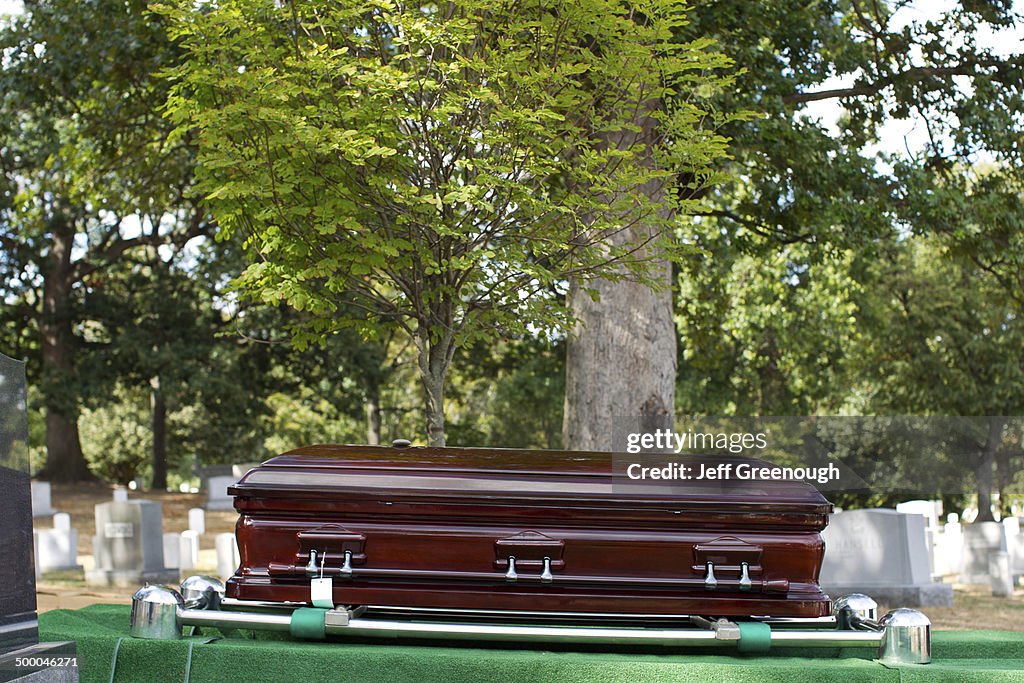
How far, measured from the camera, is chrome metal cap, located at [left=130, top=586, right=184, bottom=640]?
364cm

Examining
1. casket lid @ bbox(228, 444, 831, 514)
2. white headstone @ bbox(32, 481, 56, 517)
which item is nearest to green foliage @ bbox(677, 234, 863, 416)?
white headstone @ bbox(32, 481, 56, 517)

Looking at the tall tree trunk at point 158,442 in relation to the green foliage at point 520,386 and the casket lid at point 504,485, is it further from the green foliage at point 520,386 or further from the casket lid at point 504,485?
the casket lid at point 504,485

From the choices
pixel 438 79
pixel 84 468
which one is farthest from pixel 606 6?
pixel 84 468

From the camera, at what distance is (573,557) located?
353 cm

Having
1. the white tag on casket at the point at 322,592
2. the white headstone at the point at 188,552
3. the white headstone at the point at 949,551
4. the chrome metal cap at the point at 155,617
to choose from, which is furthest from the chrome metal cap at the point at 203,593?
the white headstone at the point at 949,551

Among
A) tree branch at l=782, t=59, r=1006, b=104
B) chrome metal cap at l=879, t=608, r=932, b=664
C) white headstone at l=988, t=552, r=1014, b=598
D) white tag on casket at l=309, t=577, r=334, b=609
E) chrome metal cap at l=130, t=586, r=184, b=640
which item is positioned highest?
tree branch at l=782, t=59, r=1006, b=104

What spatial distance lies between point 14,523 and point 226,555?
30.0ft

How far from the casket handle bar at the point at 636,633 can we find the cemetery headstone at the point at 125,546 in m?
9.22

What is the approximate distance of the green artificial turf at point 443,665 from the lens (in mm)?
3258

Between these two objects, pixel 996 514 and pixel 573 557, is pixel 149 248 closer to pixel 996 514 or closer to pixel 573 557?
pixel 996 514

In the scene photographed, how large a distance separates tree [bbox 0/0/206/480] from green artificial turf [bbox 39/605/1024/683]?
4.31m

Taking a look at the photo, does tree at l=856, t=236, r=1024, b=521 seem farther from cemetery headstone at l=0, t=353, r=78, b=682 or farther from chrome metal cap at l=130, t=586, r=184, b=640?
cemetery headstone at l=0, t=353, r=78, b=682

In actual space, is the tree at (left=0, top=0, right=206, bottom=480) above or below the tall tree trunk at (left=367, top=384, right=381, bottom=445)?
above

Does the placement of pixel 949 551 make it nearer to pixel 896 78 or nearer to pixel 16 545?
pixel 896 78
